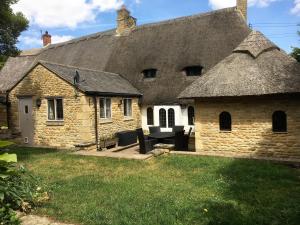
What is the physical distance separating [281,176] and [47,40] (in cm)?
3527

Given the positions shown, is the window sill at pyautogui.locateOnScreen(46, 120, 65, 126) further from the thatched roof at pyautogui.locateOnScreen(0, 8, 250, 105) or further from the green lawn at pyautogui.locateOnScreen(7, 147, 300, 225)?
the thatched roof at pyautogui.locateOnScreen(0, 8, 250, 105)

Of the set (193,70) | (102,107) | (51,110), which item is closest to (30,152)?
(51,110)

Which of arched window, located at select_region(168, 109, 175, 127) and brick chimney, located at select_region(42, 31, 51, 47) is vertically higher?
brick chimney, located at select_region(42, 31, 51, 47)

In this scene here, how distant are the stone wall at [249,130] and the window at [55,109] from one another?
24.3 ft

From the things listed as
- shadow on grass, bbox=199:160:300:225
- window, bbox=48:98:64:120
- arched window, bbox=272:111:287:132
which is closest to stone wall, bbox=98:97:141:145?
window, bbox=48:98:64:120

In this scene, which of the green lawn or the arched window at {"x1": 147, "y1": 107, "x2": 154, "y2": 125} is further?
the arched window at {"x1": 147, "y1": 107, "x2": 154, "y2": 125}

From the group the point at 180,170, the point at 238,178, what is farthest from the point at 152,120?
the point at 238,178

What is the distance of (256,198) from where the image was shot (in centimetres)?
721

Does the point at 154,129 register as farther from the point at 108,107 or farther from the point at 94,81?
the point at 94,81

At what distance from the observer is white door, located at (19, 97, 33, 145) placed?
663 inches

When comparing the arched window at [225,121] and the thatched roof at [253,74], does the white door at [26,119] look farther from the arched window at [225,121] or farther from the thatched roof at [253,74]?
the arched window at [225,121]

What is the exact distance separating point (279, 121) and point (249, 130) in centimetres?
126

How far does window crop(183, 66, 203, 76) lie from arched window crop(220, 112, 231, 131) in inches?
233

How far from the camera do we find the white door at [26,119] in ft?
55.3
